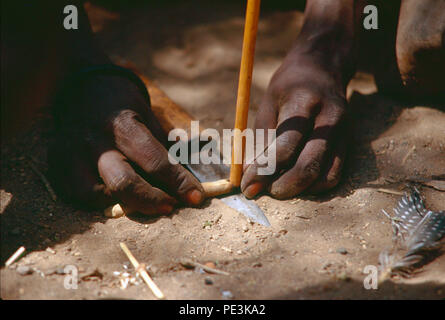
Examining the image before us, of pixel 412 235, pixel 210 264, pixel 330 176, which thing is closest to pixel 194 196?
pixel 210 264

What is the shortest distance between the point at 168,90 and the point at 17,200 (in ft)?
4.13

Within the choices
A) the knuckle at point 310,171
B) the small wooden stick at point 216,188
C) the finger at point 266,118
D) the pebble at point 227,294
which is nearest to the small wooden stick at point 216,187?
the small wooden stick at point 216,188

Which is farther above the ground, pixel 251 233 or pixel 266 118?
pixel 266 118

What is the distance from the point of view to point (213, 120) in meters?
2.51

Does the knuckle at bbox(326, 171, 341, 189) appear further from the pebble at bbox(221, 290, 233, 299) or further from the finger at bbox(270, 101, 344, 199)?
the pebble at bbox(221, 290, 233, 299)

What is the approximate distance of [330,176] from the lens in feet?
5.93

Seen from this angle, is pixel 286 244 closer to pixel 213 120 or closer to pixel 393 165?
pixel 393 165

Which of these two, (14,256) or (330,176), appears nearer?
(14,256)

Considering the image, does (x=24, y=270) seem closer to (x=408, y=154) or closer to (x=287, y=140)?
(x=287, y=140)

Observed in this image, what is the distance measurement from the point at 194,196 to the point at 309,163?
0.50m

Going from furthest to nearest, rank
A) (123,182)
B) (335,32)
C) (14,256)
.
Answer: (335,32), (123,182), (14,256)

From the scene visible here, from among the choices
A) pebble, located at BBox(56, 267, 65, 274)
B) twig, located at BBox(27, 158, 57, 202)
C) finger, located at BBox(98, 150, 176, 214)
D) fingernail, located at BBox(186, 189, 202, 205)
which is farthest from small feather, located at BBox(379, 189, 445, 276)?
twig, located at BBox(27, 158, 57, 202)

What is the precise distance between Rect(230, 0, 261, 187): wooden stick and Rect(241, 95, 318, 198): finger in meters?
0.06

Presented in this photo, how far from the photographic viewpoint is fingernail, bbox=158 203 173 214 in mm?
1761
